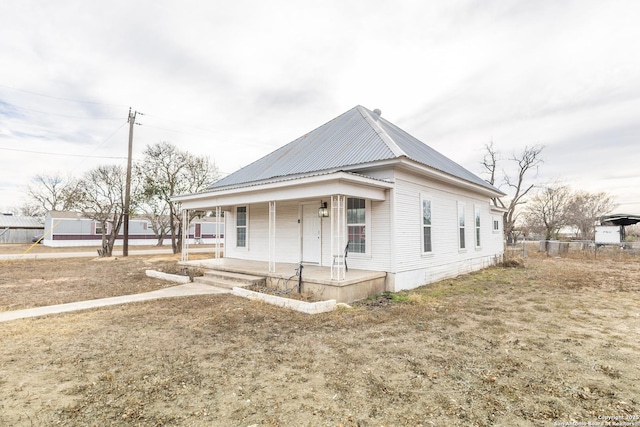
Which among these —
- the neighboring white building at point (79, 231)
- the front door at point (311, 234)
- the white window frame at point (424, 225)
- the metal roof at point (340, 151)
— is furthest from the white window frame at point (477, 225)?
the neighboring white building at point (79, 231)

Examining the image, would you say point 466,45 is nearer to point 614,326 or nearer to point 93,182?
point 614,326

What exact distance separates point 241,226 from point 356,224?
5839 mm

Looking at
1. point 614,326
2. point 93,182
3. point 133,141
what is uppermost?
point 133,141

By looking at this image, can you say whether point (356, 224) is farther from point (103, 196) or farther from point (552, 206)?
point (552, 206)

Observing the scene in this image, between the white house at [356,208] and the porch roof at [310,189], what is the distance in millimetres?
26

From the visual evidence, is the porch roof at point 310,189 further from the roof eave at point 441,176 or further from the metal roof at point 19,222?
the metal roof at point 19,222

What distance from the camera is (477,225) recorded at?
14023 millimetres

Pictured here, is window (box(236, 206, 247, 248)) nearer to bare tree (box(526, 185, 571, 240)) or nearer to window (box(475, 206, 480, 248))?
window (box(475, 206, 480, 248))

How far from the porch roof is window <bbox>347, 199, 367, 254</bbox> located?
85cm

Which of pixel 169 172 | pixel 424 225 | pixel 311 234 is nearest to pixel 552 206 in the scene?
pixel 424 225

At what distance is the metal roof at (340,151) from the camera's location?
365 inches

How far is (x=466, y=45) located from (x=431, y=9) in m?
2.54

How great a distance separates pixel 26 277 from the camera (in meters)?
10.9

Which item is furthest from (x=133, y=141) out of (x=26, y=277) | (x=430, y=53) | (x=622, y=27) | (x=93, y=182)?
(x=622, y=27)
